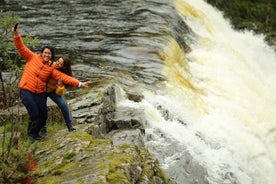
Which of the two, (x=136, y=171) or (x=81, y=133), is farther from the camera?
(x=81, y=133)

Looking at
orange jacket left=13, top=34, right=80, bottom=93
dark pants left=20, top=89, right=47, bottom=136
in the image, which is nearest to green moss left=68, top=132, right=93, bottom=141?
dark pants left=20, top=89, right=47, bottom=136

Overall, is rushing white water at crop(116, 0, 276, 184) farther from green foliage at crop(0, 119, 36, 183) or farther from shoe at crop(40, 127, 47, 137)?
green foliage at crop(0, 119, 36, 183)

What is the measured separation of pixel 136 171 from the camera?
687cm

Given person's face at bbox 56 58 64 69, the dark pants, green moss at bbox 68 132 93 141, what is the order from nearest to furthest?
1. green moss at bbox 68 132 93 141
2. the dark pants
3. person's face at bbox 56 58 64 69

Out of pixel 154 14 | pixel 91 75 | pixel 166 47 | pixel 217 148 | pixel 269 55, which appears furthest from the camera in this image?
pixel 269 55

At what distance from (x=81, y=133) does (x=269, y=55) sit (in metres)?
19.4

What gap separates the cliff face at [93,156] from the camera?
650cm

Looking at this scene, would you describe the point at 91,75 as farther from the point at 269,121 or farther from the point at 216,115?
the point at 269,121

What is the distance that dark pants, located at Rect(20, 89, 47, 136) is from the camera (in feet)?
26.5

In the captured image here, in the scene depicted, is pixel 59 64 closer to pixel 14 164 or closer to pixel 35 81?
pixel 35 81

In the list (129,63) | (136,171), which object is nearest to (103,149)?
(136,171)

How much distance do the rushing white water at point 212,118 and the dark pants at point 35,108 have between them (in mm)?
2787

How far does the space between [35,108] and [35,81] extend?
47 cm

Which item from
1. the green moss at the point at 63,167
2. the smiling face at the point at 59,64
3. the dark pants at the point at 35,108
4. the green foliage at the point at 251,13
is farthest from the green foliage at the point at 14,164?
the green foliage at the point at 251,13
